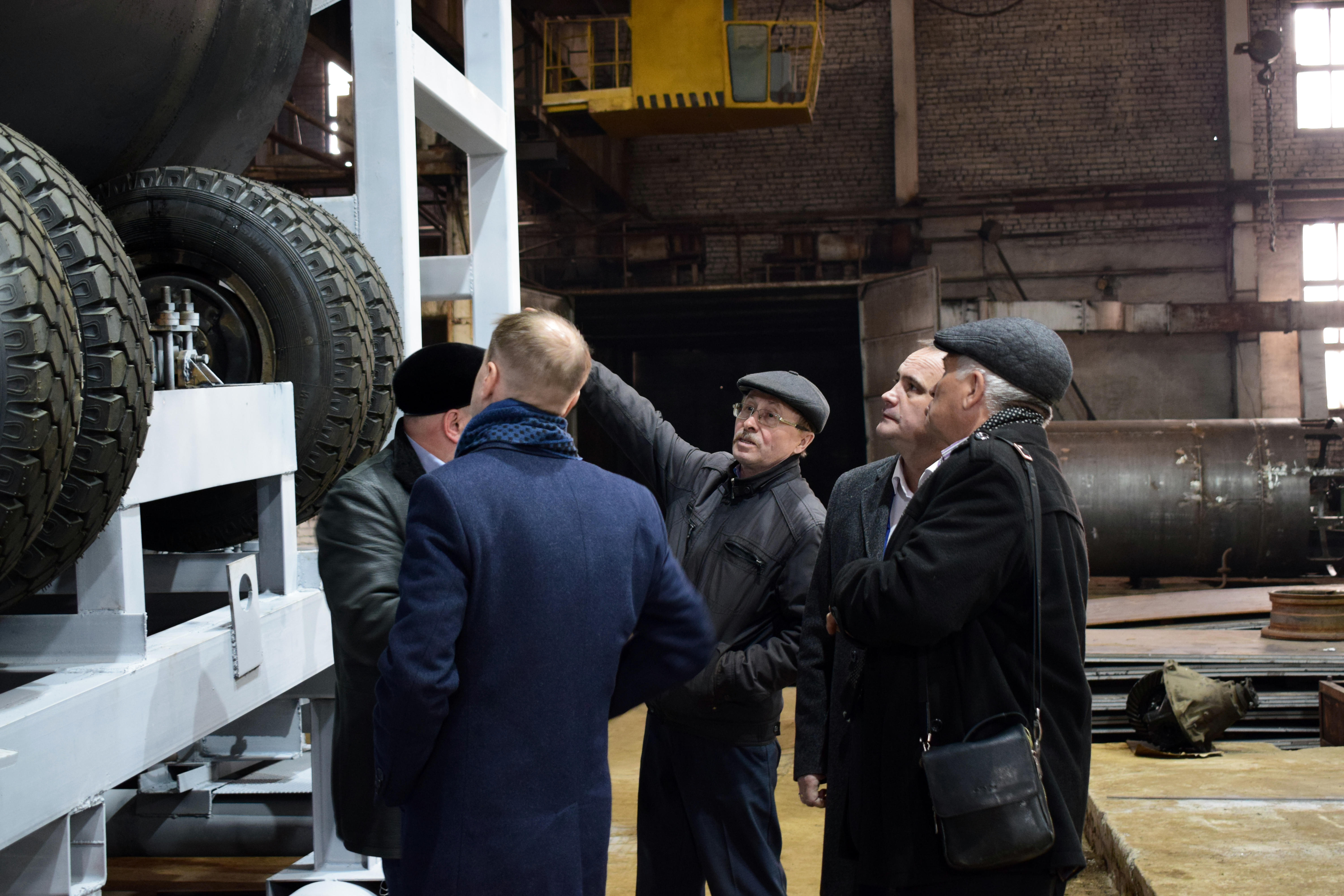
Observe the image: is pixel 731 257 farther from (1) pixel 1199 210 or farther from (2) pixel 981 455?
(2) pixel 981 455

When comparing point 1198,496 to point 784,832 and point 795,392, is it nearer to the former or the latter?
point 784,832

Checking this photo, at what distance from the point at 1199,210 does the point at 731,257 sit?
21.9 feet

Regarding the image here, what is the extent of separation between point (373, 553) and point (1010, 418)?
1.20m

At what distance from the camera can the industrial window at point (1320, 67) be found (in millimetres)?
15516

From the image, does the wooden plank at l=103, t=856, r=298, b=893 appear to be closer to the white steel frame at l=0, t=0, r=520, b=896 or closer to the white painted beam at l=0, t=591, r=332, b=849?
the white steel frame at l=0, t=0, r=520, b=896

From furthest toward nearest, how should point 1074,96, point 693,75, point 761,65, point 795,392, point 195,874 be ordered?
point 1074,96, point 693,75, point 761,65, point 195,874, point 795,392

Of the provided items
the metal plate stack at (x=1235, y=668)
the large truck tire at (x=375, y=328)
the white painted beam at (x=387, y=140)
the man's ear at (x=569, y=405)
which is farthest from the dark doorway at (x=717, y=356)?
the man's ear at (x=569, y=405)

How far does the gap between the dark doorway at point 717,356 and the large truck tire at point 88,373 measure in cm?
1277

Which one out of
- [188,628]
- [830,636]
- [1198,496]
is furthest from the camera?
[1198,496]

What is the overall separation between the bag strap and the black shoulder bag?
0.01m

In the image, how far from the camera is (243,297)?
9.07ft

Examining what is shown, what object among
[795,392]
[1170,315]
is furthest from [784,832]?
[1170,315]

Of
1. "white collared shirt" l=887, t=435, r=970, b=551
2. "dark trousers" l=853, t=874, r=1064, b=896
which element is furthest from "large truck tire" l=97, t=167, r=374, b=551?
"dark trousers" l=853, t=874, r=1064, b=896

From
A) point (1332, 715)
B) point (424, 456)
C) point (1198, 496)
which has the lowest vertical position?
point (1332, 715)
